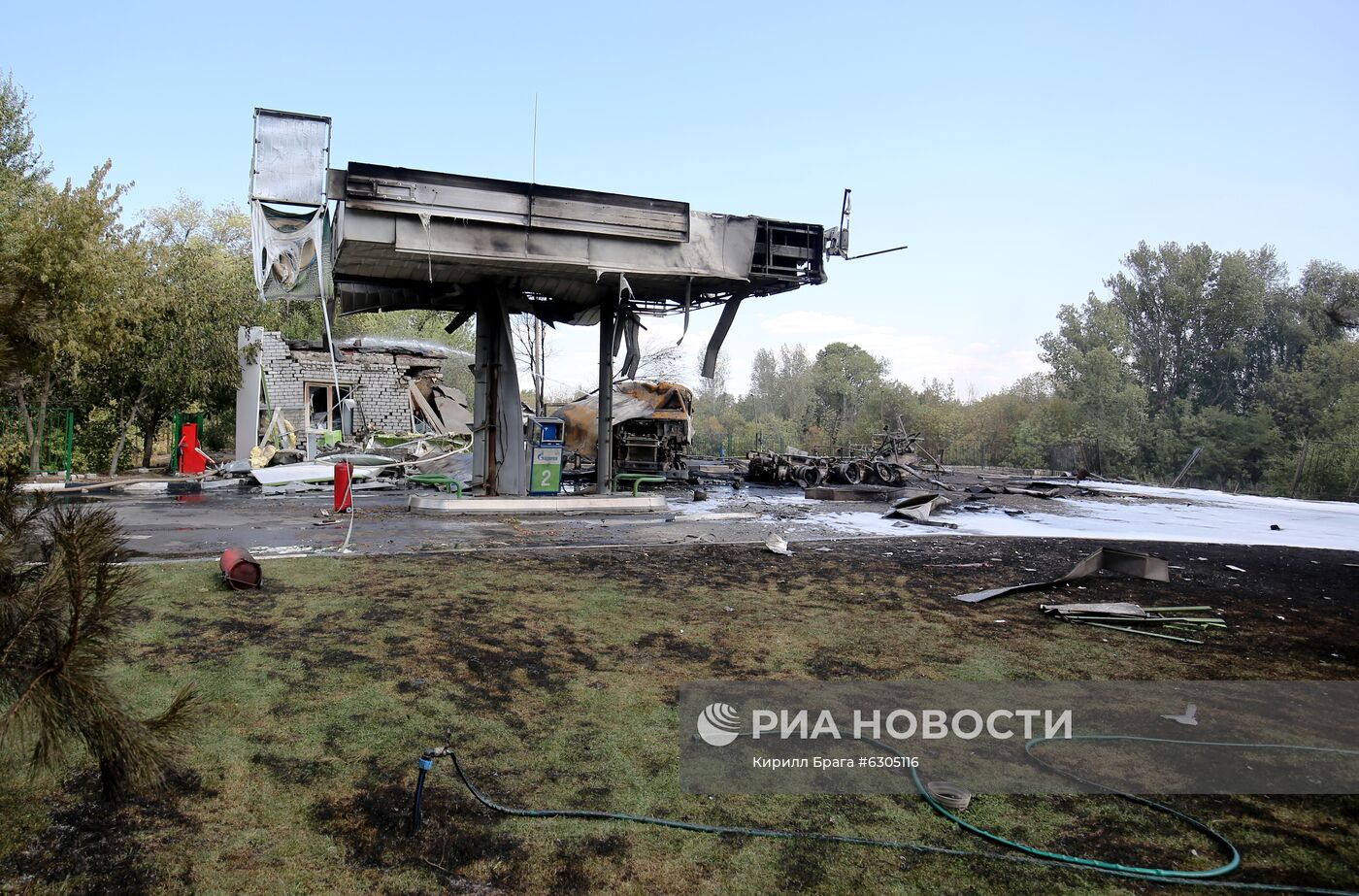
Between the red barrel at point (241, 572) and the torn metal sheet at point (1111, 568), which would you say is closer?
the red barrel at point (241, 572)

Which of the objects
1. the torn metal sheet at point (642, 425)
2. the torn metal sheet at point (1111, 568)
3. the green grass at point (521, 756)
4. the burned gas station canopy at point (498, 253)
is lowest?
the green grass at point (521, 756)

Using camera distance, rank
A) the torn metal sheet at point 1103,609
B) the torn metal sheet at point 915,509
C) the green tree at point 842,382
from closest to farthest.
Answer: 1. the torn metal sheet at point 1103,609
2. the torn metal sheet at point 915,509
3. the green tree at point 842,382

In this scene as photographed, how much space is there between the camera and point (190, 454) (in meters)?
23.0

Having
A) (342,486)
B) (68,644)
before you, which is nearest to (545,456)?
(342,486)

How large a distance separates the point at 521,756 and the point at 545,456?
12235mm

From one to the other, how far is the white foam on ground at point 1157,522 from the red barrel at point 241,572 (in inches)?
369

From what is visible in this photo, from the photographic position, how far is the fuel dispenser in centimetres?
1585

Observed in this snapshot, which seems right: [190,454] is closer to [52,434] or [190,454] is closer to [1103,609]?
[52,434]

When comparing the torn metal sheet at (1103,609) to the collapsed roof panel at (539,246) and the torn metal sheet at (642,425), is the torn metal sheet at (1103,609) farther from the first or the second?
the torn metal sheet at (642,425)

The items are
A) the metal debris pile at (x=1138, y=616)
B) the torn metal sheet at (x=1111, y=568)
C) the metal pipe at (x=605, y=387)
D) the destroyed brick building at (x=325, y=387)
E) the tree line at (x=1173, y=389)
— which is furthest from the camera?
the tree line at (x=1173, y=389)

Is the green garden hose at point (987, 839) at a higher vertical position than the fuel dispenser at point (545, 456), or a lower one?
lower

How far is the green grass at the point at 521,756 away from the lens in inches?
115

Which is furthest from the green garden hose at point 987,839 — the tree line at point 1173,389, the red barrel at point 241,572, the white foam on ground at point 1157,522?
the tree line at point 1173,389

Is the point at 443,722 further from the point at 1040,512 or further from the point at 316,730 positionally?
the point at 1040,512
